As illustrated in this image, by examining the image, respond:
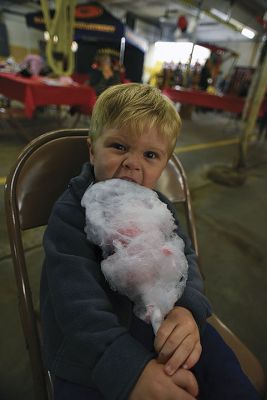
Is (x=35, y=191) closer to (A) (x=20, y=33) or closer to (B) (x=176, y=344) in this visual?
(B) (x=176, y=344)

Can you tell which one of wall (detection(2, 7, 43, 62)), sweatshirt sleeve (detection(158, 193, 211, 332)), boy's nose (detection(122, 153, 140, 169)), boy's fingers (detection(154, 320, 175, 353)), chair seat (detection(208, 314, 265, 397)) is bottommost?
chair seat (detection(208, 314, 265, 397))

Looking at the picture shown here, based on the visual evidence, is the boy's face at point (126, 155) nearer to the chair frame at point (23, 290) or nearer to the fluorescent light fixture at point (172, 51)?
the chair frame at point (23, 290)

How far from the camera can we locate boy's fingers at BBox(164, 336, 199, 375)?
47 cm

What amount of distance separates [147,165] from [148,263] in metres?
0.30

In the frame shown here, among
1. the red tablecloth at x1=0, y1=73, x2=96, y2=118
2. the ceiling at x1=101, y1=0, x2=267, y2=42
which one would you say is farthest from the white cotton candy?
the ceiling at x1=101, y1=0, x2=267, y2=42

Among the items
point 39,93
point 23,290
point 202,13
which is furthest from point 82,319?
point 202,13

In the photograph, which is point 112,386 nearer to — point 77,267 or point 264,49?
point 77,267

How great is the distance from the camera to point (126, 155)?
69 cm

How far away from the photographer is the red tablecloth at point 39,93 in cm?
321

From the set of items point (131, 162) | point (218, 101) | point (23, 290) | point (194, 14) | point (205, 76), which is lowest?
point (23, 290)

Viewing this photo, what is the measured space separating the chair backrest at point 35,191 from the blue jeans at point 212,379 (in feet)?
0.50

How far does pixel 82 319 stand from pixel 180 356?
20 centimetres

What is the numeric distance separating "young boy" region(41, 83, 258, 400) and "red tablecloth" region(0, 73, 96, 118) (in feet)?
9.54

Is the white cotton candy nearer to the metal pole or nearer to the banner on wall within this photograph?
the metal pole
